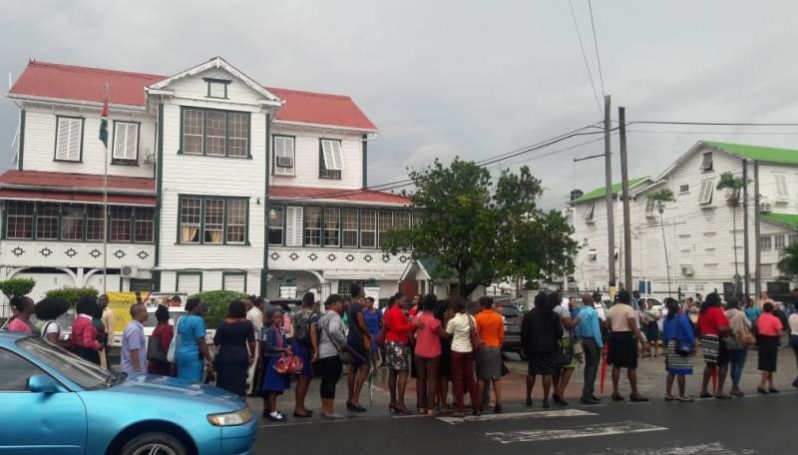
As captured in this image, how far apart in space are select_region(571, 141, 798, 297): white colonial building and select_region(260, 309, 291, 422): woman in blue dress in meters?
42.0

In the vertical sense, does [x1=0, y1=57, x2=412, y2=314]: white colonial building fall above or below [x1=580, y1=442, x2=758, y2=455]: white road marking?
above

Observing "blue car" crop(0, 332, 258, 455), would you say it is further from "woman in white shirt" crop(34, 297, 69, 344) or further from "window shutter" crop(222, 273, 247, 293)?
"window shutter" crop(222, 273, 247, 293)

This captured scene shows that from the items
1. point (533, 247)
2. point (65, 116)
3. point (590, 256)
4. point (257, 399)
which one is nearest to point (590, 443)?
point (257, 399)

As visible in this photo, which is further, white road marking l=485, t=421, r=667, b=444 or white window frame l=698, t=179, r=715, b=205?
white window frame l=698, t=179, r=715, b=205

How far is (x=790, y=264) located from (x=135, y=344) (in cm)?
4243

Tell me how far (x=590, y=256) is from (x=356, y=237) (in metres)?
39.2

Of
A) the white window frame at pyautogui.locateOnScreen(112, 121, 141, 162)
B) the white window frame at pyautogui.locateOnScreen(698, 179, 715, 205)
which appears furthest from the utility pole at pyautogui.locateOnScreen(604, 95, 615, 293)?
the white window frame at pyautogui.locateOnScreen(698, 179, 715, 205)

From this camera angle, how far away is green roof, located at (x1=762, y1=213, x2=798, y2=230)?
48.5m

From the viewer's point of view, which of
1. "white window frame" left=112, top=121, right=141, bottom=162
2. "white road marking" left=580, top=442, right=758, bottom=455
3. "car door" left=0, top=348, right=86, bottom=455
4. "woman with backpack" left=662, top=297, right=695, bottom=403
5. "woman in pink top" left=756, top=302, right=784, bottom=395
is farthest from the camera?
"white window frame" left=112, top=121, right=141, bottom=162

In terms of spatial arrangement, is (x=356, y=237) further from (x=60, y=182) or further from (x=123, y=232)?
(x=60, y=182)

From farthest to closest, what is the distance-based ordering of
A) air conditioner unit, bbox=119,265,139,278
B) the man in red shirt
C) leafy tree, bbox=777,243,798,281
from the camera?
leafy tree, bbox=777,243,798,281 → air conditioner unit, bbox=119,265,139,278 → the man in red shirt

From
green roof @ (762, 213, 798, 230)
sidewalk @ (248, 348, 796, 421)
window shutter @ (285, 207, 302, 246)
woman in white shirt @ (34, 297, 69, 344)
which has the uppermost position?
green roof @ (762, 213, 798, 230)

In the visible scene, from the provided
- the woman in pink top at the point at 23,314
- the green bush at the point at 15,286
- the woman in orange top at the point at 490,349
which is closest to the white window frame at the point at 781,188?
the green bush at the point at 15,286

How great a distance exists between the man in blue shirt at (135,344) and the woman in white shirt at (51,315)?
846 mm
